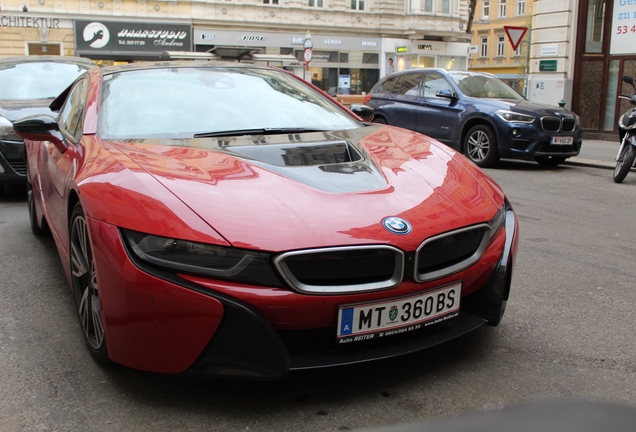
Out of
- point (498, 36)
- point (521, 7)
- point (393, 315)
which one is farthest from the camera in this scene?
point (498, 36)

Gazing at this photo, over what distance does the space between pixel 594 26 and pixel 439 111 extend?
7908 mm

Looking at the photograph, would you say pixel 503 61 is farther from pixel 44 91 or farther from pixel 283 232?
pixel 283 232

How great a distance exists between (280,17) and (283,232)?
36.3 metres

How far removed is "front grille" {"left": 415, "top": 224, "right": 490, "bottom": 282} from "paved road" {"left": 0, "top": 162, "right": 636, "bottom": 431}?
47 cm

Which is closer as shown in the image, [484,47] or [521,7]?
[521,7]

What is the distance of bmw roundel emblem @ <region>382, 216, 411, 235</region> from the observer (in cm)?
252

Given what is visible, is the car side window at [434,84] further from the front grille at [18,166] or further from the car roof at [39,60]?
the front grille at [18,166]

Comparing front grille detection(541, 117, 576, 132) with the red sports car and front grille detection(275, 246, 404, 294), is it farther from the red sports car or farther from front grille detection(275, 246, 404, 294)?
front grille detection(275, 246, 404, 294)

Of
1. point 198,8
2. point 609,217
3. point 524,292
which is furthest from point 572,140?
point 198,8

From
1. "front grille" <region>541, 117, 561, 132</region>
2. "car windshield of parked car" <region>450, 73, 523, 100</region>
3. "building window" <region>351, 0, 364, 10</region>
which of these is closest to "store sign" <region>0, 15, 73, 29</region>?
"building window" <region>351, 0, 364, 10</region>

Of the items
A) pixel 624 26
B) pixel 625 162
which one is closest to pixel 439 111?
pixel 625 162

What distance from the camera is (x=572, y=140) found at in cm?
1038

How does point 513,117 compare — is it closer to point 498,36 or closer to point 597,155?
point 597,155

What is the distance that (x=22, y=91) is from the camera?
27.0ft
